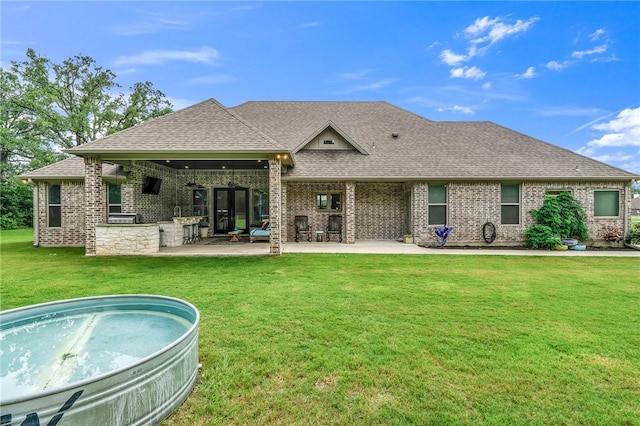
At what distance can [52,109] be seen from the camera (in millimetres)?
24547

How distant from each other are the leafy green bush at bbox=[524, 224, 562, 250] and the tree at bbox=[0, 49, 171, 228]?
96.6 feet

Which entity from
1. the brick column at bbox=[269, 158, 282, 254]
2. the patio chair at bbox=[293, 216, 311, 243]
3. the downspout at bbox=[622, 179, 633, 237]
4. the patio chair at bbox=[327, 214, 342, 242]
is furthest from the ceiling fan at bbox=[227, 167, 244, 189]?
the downspout at bbox=[622, 179, 633, 237]

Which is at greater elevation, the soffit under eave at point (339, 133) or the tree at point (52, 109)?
the tree at point (52, 109)

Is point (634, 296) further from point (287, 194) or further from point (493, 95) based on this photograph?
point (493, 95)

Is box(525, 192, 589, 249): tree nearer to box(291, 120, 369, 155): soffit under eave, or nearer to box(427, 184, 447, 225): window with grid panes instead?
box(427, 184, 447, 225): window with grid panes

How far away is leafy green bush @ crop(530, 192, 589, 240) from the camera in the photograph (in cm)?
1177

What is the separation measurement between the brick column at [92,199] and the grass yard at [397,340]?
1983 mm

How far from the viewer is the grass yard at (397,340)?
2.54 meters

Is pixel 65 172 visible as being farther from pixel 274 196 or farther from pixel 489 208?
pixel 489 208

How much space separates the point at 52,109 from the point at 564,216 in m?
35.3

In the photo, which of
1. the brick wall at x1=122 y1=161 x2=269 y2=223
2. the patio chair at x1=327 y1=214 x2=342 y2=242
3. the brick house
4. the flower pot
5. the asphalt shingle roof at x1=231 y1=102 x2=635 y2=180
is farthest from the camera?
the flower pot

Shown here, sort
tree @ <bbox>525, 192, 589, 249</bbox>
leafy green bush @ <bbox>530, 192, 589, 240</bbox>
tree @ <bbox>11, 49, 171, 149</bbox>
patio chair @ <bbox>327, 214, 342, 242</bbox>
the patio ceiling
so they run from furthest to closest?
1. tree @ <bbox>11, 49, 171, 149</bbox>
2. patio chair @ <bbox>327, 214, 342, 242</bbox>
3. the patio ceiling
4. leafy green bush @ <bbox>530, 192, 589, 240</bbox>
5. tree @ <bbox>525, 192, 589, 249</bbox>

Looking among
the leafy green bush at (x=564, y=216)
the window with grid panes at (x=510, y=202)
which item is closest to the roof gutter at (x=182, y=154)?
the window with grid panes at (x=510, y=202)

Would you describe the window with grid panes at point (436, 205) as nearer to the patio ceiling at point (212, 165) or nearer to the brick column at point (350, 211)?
the brick column at point (350, 211)
